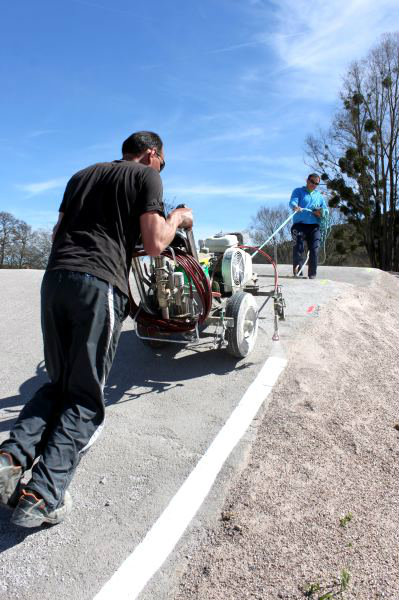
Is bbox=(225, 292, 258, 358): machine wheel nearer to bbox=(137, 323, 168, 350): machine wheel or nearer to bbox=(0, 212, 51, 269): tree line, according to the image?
bbox=(137, 323, 168, 350): machine wheel

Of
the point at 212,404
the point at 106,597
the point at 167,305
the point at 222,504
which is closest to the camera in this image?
the point at 106,597

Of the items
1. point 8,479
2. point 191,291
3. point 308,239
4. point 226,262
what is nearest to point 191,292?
point 191,291

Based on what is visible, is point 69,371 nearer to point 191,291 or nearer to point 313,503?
point 313,503

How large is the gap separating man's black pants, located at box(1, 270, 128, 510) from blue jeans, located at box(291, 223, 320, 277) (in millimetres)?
6354

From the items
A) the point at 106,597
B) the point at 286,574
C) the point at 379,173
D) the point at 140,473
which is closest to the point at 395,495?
the point at 286,574

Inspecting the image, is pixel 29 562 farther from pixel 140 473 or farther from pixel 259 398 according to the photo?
pixel 259 398

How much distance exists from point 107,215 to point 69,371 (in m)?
0.84

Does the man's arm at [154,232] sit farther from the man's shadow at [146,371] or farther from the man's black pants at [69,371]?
the man's shadow at [146,371]

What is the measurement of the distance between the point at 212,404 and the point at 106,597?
1841mm

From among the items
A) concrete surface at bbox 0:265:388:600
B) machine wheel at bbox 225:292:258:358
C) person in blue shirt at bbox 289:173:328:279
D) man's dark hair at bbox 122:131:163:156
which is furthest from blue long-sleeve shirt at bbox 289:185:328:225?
man's dark hair at bbox 122:131:163:156

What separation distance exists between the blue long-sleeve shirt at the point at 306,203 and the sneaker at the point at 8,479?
6.69 metres

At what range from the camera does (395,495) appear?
2850 millimetres

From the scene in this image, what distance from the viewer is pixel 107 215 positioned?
2.46 meters

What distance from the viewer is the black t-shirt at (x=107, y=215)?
7.88ft
